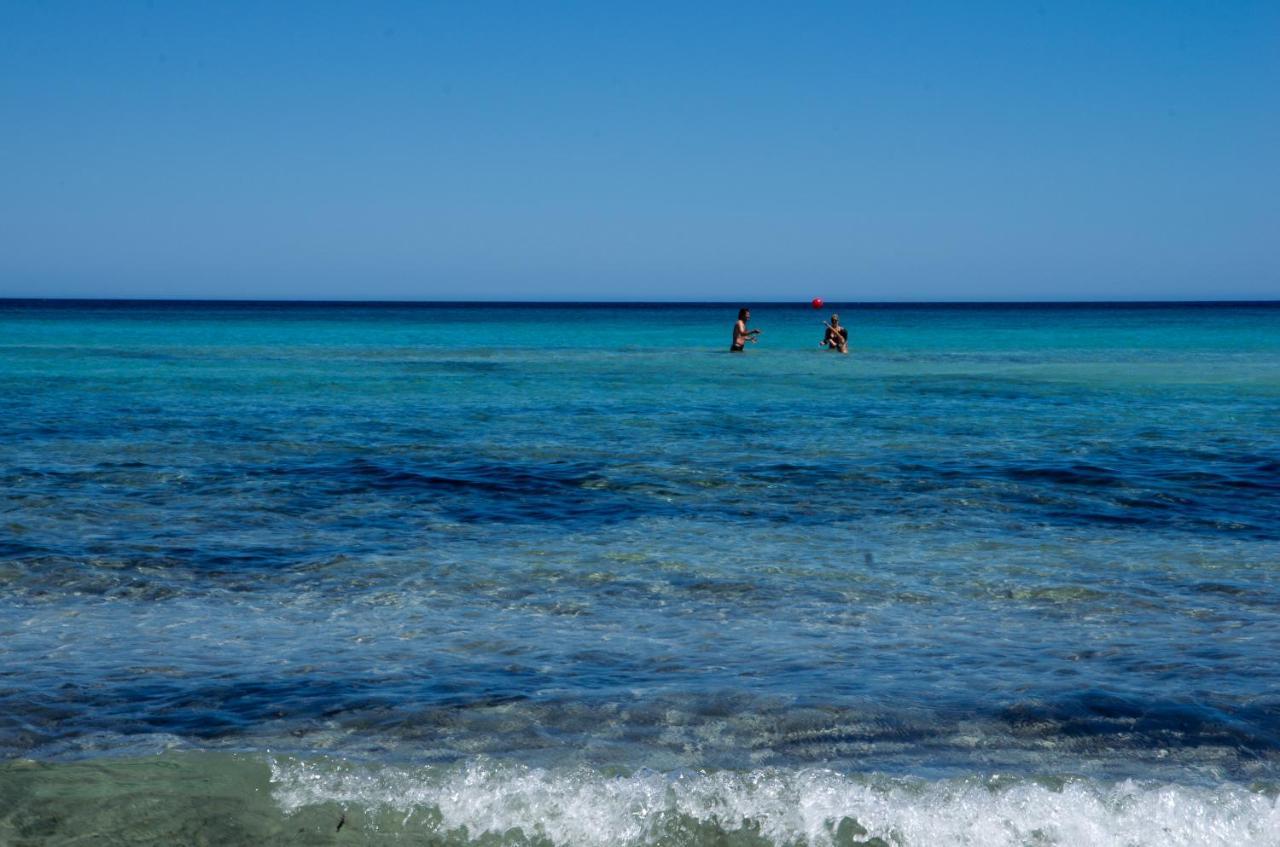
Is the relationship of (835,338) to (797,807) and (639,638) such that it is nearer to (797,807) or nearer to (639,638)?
(639,638)

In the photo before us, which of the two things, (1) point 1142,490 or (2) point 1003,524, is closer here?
(2) point 1003,524

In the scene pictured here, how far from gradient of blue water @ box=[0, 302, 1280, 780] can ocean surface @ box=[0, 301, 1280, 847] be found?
0.13 ft

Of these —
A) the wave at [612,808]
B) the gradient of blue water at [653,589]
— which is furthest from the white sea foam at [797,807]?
the gradient of blue water at [653,589]

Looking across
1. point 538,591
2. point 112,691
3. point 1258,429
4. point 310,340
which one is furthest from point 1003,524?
point 310,340

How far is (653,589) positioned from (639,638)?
4.40 ft

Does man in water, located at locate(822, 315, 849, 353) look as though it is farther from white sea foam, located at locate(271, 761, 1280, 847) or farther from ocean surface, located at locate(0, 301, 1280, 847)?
white sea foam, located at locate(271, 761, 1280, 847)

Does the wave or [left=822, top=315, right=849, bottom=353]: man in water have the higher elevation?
[left=822, top=315, right=849, bottom=353]: man in water

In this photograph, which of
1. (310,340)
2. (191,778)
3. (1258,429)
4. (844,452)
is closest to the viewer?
(191,778)

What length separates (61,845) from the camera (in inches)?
210

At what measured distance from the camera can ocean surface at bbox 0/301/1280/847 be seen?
5672mm

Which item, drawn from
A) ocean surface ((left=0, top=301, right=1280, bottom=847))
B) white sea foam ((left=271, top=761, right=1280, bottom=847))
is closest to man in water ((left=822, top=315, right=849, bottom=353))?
ocean surface ((left=0, top=301, right=1280, bottom=847))

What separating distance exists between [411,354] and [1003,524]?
38230 mm

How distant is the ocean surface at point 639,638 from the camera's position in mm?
5672

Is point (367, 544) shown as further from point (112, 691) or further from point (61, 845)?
point (61, 845)
